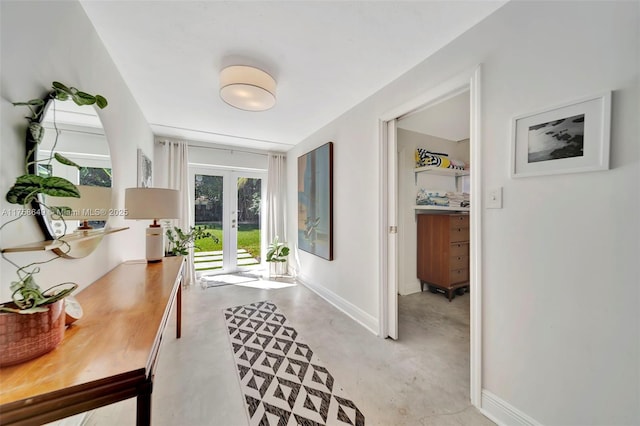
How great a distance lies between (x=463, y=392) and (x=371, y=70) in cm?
249

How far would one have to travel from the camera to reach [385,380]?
1.67m

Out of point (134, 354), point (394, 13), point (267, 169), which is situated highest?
point (394, 13)

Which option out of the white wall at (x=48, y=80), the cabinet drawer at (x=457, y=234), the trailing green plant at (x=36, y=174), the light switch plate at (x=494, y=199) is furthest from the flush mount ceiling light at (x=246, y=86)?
the cabinet drawer at (x=457, y=234)

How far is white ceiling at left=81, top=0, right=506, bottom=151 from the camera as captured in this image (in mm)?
1349

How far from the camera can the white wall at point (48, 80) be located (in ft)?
2.70

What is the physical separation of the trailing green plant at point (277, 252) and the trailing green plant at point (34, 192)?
10.1 ft

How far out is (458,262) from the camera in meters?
3.16

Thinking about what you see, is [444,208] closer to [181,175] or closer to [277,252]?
[277,252]

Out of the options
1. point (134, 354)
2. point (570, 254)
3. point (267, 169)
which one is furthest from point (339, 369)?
point (267, 169)

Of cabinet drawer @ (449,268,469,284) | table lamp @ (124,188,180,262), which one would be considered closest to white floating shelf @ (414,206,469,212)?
cabinet drawer @ (449,268,469,284)

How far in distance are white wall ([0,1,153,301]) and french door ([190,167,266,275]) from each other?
6.87 feet

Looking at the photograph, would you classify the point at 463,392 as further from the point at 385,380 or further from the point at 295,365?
the point at 295,365

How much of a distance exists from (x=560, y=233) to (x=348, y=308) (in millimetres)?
2062

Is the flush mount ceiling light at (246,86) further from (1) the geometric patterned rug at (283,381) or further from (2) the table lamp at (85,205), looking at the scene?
(1) the geometric patterned rug at (283,381)
